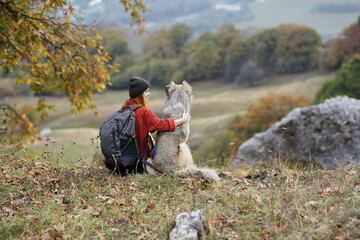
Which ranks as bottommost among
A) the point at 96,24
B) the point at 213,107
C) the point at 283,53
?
the point at 213,107

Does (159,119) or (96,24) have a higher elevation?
(96,24)

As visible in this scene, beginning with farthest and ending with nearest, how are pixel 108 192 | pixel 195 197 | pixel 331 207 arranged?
1. pixel 108 192
2. pixel 195 197
3. pixel 331 207

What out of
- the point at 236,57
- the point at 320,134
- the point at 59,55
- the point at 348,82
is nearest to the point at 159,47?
the point at 236,57

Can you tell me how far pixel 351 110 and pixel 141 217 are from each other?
12.3m

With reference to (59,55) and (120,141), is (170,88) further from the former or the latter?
(59,55)

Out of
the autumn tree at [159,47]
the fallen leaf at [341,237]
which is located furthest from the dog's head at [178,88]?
the autumn tree at [159,47]

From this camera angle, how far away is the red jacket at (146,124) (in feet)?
21.0

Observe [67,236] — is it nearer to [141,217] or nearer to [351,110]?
[141,217]

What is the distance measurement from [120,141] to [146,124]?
0.60 meters

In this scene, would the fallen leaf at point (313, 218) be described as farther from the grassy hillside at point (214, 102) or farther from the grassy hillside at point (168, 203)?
the grassy hillside at point (214, 102)

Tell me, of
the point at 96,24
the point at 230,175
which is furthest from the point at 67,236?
the point at 96,24

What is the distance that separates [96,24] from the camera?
1057 centimetres

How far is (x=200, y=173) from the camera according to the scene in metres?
6.29

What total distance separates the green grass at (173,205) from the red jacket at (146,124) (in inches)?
31.8
